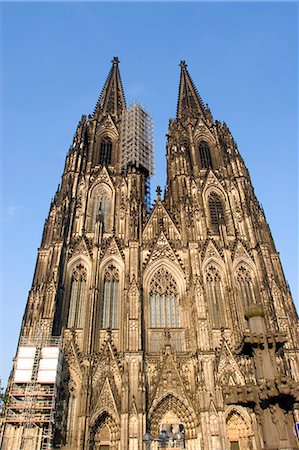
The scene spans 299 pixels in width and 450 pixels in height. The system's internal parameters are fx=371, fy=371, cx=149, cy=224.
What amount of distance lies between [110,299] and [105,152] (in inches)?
566

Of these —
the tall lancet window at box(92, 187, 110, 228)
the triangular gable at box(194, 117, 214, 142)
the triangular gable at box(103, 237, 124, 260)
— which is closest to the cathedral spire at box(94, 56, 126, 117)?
the triangular gable at box(194, 117, 214, 142)

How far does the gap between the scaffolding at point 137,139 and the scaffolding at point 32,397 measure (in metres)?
16.7

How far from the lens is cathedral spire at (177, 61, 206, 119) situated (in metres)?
37.3

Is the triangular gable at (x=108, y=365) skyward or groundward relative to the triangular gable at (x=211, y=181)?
groundward

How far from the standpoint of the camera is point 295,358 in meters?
21.1

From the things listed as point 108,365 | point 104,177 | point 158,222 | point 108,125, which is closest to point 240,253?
point 158,222

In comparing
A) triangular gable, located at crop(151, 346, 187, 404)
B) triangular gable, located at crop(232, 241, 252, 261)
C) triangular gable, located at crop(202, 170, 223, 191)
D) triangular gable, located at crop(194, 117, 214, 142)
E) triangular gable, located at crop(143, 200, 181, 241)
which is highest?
triangular gable, located at crop(194, 117, 214, 142)

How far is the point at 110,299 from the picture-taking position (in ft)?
76.8

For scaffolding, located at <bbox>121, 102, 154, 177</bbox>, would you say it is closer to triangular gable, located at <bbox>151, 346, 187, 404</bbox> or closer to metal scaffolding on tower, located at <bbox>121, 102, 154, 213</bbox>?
metal scaffolding on tower, located at <bbox>121, 102, 154, 213</bbox>

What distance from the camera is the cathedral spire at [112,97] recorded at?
36.8 m

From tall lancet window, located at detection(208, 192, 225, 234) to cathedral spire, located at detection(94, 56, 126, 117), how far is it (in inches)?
551

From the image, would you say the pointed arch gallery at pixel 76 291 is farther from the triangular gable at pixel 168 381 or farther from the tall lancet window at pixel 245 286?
the tall lancet window at pixel 245 286

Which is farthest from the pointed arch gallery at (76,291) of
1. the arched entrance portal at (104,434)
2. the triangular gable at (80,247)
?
the arched entrance portal at (104,434)

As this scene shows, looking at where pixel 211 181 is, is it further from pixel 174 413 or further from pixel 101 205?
pixel 174 413
